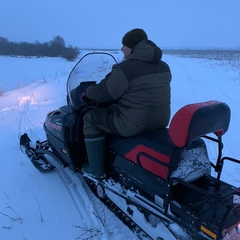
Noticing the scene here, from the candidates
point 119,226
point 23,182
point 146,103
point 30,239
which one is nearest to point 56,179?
point 23,182

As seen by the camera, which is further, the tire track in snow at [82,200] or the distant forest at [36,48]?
the distant forest at [36,48]

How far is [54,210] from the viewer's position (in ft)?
9.68

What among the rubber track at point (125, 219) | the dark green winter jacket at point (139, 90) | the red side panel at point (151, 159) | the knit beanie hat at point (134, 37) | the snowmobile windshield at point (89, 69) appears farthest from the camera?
the snowmobile windshield at point (89, 69)

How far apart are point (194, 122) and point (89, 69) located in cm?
210

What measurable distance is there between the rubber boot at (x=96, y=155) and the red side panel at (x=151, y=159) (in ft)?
1.63

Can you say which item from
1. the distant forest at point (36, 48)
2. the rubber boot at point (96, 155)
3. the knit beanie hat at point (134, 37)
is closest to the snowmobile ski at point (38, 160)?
the rubber boot at point (96, 155)

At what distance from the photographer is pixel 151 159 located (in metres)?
2.07

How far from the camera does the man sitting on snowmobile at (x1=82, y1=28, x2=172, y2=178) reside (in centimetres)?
230

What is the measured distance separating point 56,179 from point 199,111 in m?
2.48

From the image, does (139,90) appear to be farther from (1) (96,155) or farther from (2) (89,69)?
(2) (89,69)

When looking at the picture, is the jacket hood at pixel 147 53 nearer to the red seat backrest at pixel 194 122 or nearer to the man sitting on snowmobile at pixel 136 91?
the man sitting on snowmobile at pixel 136 91

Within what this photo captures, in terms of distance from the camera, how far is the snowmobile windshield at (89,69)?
3.42 metres

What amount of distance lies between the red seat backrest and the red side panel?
0.31 m

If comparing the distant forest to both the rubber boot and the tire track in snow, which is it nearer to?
the tire track in snow
